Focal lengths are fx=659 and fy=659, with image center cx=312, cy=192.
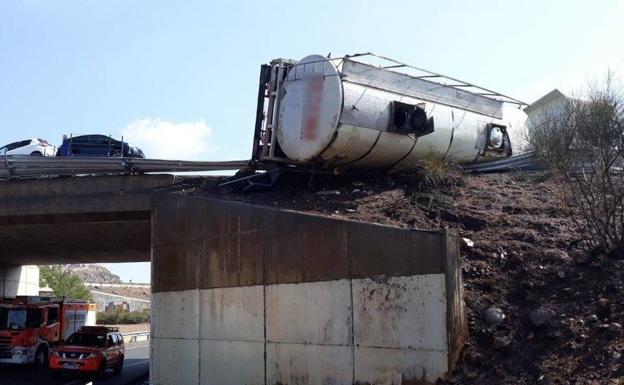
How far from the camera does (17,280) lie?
141ft

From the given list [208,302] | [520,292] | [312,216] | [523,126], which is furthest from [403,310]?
[523,126]

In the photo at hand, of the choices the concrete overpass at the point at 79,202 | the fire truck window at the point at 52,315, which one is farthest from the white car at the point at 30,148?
the fire truck window at the point at 52,315

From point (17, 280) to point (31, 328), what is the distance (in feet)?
58.2

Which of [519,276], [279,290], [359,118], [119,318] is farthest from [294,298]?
[119,318]

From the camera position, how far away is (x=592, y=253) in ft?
37.4

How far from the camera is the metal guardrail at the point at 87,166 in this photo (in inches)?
853

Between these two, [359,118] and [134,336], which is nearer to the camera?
[359,118]

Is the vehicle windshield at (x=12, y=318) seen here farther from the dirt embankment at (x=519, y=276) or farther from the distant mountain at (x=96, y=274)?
the distant mountain at (x=96, y=274)

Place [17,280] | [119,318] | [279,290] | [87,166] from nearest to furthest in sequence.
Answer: [279,290], [87,166], [17,280], [119,318]

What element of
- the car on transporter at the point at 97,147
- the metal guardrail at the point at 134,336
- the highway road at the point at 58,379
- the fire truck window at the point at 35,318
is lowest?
the highway road at the point at 58,379

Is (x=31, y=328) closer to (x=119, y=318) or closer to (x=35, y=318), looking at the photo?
(x=35, y=318)

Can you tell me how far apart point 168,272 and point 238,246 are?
3.21m

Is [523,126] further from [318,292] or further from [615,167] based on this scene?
[318,292]

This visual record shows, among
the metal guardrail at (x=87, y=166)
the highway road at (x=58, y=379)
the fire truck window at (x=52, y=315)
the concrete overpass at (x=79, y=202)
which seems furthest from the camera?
the fire truck window at (x=52, y=315)
